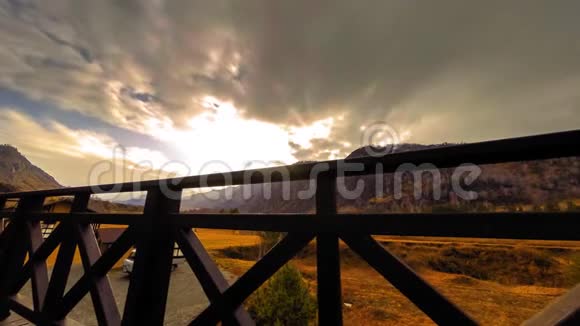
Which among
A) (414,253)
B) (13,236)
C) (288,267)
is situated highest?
(13,236)

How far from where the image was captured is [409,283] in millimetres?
1094

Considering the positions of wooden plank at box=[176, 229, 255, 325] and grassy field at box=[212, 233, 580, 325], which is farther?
grassy field at box=[212, 233, 580, 325]

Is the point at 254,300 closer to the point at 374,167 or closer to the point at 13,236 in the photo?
the point at 13,236

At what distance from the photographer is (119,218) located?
2.38m

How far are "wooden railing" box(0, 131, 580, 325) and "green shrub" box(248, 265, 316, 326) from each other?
794 centimetres

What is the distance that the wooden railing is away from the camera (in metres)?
0.96

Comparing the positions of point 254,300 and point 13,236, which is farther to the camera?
point 254,300

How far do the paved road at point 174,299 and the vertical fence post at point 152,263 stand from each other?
8960 mm

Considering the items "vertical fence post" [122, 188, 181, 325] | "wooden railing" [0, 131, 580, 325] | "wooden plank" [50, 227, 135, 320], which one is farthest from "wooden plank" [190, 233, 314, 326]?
"wooden plank" [50, 227, 135, 320]

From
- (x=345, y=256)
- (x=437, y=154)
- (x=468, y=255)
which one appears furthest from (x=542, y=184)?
(x=437, y=154)

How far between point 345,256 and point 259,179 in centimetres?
3690

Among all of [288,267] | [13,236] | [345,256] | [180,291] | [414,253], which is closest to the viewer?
[13,236]

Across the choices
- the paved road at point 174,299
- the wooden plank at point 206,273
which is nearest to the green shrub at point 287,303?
the paved road at point 174,299

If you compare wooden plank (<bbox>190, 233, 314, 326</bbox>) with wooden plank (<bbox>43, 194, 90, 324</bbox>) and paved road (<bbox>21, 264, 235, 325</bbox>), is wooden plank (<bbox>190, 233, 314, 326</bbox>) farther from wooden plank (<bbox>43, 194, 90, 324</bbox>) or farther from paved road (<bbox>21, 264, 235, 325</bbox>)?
paved road (<bbox>21, 264, 235, 325</bbox>)
